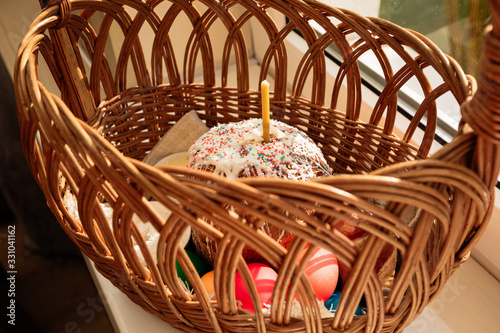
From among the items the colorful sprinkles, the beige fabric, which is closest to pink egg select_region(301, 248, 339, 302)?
the colorful sprinkles

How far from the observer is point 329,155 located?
82 centimetres

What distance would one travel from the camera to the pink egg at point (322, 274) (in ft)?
1.96

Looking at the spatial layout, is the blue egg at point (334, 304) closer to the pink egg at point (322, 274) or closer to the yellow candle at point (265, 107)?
the pink egg at point (322, 274)

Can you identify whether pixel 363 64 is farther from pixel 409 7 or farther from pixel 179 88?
pixel 179 88

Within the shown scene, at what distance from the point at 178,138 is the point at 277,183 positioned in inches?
A: 19.4

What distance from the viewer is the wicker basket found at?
1.30 feet

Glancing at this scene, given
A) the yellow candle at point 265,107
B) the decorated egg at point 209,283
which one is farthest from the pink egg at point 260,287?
the yellow candle at point 265,107

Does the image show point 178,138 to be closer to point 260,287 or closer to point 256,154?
point 256,154

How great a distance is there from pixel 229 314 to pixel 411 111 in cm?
60

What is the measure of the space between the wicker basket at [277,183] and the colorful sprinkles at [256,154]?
0.05 meters

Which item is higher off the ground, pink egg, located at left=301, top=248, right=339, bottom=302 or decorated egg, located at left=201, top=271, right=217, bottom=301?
pink egg, located at left=301, top=248, right=339, bottom=302

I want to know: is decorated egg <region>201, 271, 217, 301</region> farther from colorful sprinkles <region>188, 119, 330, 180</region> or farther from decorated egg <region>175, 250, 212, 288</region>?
colorful sprinkles <region>188, 119, 330, 180</region>

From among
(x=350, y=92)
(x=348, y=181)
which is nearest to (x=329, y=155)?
(x=350, y=92)

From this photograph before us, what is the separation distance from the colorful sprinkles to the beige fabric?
0.46ft
